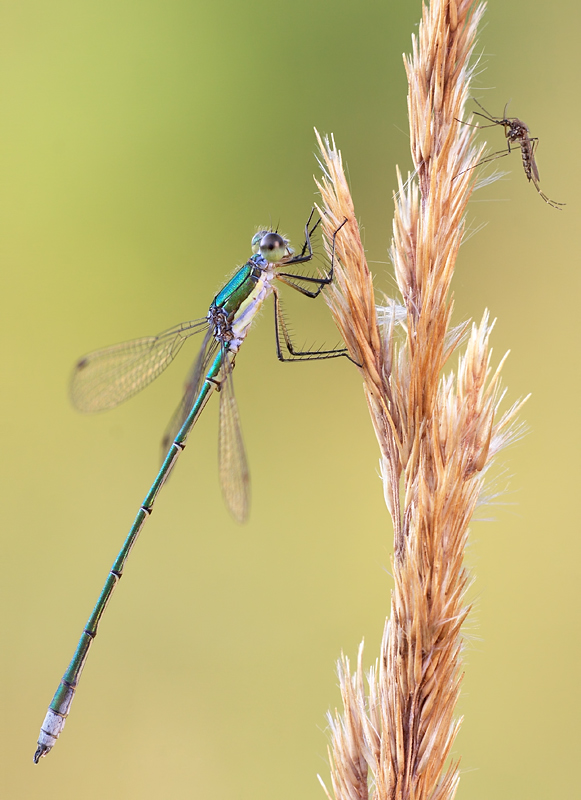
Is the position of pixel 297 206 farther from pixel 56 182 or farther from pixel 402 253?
pixel 402 253

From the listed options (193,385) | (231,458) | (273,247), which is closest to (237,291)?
(273,247)

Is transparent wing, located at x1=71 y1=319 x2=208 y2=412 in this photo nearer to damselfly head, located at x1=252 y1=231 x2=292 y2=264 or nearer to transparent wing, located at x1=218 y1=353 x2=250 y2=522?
A: transparent wing, located at x1=218 y1=353 x2=250 y2=522

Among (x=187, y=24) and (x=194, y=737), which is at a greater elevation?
(x=187, y=24)

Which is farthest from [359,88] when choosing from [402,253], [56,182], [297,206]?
[402,253]

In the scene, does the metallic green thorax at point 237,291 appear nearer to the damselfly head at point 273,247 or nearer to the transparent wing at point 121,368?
the damselfly head at point 273,247

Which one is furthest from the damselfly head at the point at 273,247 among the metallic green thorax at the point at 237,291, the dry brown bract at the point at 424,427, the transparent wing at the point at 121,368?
the dry brown bract at the point at 424,427

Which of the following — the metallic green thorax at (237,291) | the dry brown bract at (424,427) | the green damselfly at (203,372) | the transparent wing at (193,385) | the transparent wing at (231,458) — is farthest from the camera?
the transparent wing at (193,385)

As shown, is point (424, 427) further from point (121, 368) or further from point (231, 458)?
point (121, 368)

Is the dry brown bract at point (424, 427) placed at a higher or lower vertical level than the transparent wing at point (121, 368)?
lower
